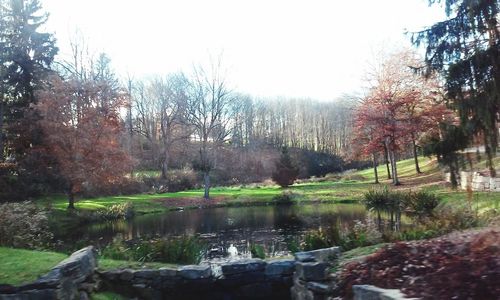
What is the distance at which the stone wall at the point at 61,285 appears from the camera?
5465 mm

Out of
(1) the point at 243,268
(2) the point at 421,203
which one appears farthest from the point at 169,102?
(1) the point at 243,268

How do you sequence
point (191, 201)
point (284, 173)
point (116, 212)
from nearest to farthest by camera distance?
point (116, 212), point (191, 201), point (284, 173)

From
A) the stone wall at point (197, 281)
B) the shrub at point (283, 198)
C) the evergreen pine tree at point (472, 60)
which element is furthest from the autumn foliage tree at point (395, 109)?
the stone wall at point (197, 281)

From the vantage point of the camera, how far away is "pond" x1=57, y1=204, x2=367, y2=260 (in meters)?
12.8

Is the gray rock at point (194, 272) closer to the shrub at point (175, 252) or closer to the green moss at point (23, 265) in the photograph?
the shrub at point (175, 252)

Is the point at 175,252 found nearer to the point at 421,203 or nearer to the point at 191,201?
the point at 421,203

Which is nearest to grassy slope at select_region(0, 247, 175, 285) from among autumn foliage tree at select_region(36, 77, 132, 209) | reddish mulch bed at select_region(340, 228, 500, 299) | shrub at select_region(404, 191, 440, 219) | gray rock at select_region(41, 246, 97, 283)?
gray rock at select_region(41, 246, 97, 283)

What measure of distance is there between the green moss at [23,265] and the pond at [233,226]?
410cm

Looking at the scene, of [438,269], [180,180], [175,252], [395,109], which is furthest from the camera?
[180,180]

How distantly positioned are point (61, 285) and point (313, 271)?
147 inches

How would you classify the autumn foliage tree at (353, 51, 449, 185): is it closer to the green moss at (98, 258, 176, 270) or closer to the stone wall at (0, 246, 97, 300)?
the green moss at (98, 258, 176, 270)

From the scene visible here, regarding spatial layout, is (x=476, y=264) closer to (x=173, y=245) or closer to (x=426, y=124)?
(x=173, y=245)

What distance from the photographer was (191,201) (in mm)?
25422

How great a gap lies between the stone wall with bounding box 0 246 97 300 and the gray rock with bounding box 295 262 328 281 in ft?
11.2
